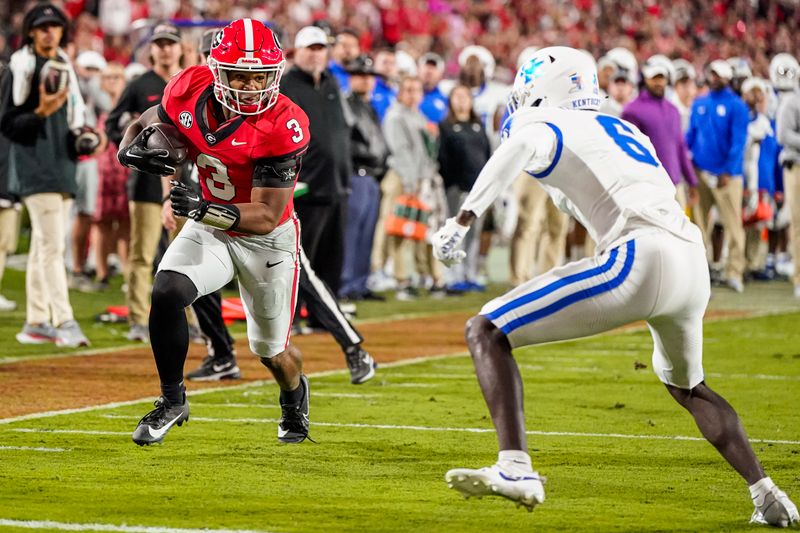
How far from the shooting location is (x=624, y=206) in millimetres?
5078

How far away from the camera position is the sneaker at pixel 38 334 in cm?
1023

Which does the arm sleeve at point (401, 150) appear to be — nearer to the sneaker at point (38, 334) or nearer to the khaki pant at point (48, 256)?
the khaki pant at point (48, 256)

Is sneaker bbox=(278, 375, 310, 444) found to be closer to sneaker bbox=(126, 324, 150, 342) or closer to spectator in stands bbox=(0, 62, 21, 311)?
sneaker bbox=(126, 324, 150, 342)

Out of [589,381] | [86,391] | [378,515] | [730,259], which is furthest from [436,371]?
[730,259]

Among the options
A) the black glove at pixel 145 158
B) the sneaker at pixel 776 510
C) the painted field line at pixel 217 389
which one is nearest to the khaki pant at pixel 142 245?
the painted field line at pixel 217 389

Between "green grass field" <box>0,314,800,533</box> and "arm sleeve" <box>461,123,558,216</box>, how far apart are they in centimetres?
111

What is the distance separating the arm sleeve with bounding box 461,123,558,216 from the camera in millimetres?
4926

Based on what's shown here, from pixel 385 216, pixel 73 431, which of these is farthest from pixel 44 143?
pixel 385 216

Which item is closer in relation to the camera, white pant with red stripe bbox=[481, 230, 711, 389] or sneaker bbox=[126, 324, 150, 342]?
white pant with red stripe bbox=[481, 230, 711, 389]

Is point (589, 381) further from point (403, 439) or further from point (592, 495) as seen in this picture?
point (592, 495)

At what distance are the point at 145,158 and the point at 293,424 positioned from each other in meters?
1.42

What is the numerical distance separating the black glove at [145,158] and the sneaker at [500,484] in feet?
6.89

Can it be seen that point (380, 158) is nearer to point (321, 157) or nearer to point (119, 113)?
point (321, 157)

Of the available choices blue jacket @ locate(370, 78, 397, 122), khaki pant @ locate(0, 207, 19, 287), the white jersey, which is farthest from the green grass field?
blue jacket @ locate(370, 78, 397, 122)
